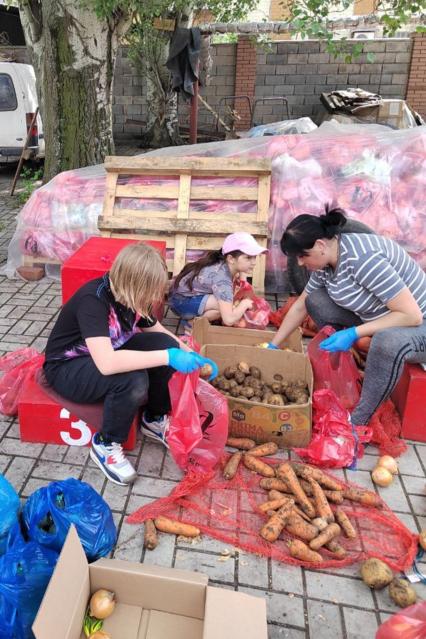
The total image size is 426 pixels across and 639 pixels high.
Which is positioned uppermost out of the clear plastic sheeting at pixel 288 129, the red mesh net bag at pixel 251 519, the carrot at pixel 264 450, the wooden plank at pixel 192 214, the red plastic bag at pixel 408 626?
the clear plastic sheeting at pixel 288 129

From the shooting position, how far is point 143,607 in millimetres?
1895

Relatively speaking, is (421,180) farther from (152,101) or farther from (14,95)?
(152,101)

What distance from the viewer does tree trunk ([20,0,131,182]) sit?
6141 millimetres

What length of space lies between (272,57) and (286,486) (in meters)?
13.4

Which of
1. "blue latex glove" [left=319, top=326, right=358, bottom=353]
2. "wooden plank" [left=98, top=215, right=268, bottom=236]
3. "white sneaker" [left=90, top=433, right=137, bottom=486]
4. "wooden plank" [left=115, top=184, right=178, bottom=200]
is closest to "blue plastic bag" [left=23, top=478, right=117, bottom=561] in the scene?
"white sneaker" [left=90, top=433, right=137, bottom=486]

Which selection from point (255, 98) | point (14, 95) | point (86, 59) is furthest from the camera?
point (255, 98)

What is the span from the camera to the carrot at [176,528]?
2.36 meters

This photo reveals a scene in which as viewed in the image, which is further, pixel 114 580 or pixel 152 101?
pixel 152 101

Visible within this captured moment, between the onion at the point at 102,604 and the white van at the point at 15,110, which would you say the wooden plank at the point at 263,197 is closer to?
the onion at the point at 102,604

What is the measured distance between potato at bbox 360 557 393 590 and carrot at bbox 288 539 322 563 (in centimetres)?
19

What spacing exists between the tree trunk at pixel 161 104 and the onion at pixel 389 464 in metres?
11.1

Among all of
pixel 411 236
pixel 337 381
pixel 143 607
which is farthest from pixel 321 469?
pixel 411 236

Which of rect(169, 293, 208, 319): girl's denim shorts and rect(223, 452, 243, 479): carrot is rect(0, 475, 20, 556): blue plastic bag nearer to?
rect(223, 452, 243, 479): carrot

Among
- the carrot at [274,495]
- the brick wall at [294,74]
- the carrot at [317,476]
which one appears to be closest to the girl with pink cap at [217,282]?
the carrot at [317,476]
